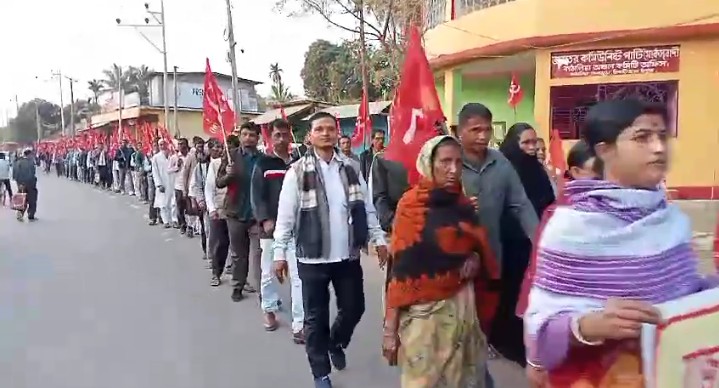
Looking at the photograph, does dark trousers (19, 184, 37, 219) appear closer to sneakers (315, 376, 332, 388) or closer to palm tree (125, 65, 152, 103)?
sneakers (315, 376, 332, 388)

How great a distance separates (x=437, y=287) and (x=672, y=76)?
1236 centimetres

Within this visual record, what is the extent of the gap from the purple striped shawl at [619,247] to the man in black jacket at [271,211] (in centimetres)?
381

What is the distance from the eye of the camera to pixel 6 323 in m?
6.84

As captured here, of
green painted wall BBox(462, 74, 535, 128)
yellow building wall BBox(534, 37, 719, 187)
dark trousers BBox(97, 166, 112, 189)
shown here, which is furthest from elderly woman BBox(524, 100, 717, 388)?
dark trousers BBox(97, 166, 112, 189)

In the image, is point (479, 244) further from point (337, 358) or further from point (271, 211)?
point (271, 211)

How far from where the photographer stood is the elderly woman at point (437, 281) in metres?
3.35

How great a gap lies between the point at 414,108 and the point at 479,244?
1.99 meters

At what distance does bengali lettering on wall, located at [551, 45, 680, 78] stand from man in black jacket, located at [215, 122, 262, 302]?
9.42 m

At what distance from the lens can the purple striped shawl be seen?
1876 mm

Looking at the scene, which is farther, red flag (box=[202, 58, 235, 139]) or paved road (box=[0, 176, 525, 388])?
red flag (box=[202, 58, 235, 139])

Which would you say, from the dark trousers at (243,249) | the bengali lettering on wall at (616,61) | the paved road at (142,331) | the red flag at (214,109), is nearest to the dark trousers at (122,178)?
the paved road at (142,331)

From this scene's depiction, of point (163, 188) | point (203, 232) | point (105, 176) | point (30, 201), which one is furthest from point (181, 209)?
point (105, 176)

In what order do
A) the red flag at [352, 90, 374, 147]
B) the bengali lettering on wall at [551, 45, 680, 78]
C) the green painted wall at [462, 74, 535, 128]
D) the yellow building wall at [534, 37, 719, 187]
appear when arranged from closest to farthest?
1. the yellow building wall at [534, 37, 719, 187]
2. the bengali lettering on wall at [551, 45, 680, 78]
3. the red flag at [352, 90, 374, 147]
4. the green painted wall at [462, 74, 535, 128]

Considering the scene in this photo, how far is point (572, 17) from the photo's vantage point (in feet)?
49.5
